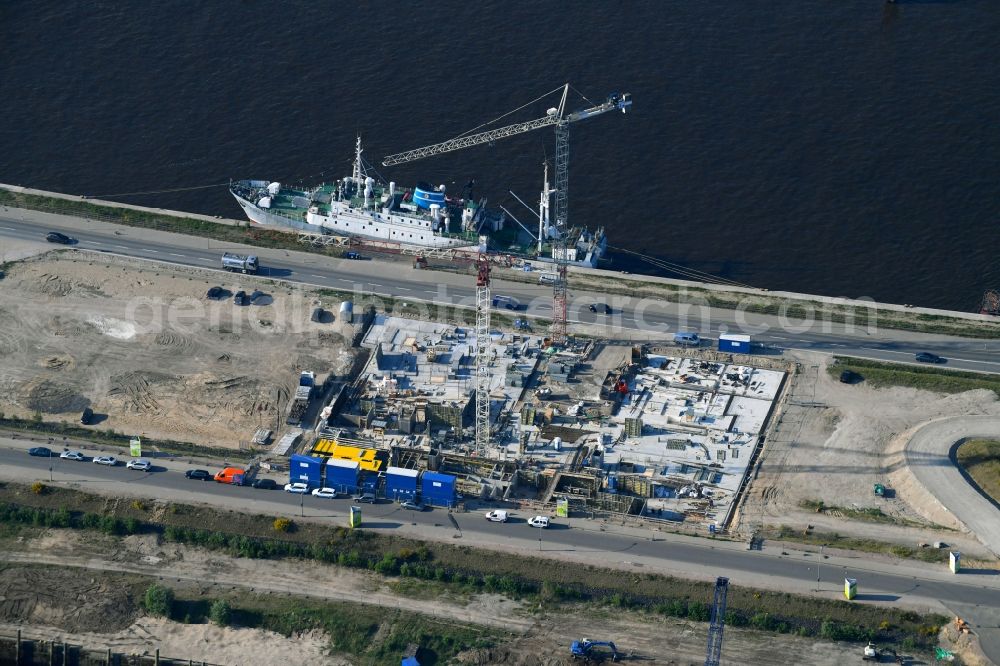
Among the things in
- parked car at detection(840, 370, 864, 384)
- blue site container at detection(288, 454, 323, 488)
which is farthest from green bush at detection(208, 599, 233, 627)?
parked car at detection(840, 370, 864, 384)

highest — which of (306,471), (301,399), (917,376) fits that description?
(917,376)

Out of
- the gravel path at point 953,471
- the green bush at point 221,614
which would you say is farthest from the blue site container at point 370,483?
the gravel path at point 953,471

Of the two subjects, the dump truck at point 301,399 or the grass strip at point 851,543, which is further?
the dump truck at point 301,399

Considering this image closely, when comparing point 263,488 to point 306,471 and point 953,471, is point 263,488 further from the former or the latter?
point 953,471

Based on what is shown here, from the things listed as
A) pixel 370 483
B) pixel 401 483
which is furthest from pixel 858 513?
pixel 370 483

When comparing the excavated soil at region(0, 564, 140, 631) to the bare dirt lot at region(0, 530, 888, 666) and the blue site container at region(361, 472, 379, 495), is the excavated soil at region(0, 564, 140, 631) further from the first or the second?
the blue site container at region(361, 472, 379, 495)

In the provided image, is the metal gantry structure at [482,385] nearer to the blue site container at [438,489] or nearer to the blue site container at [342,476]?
the blue site container at [438,489]

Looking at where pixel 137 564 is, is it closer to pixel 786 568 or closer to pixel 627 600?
pixel 627 600
